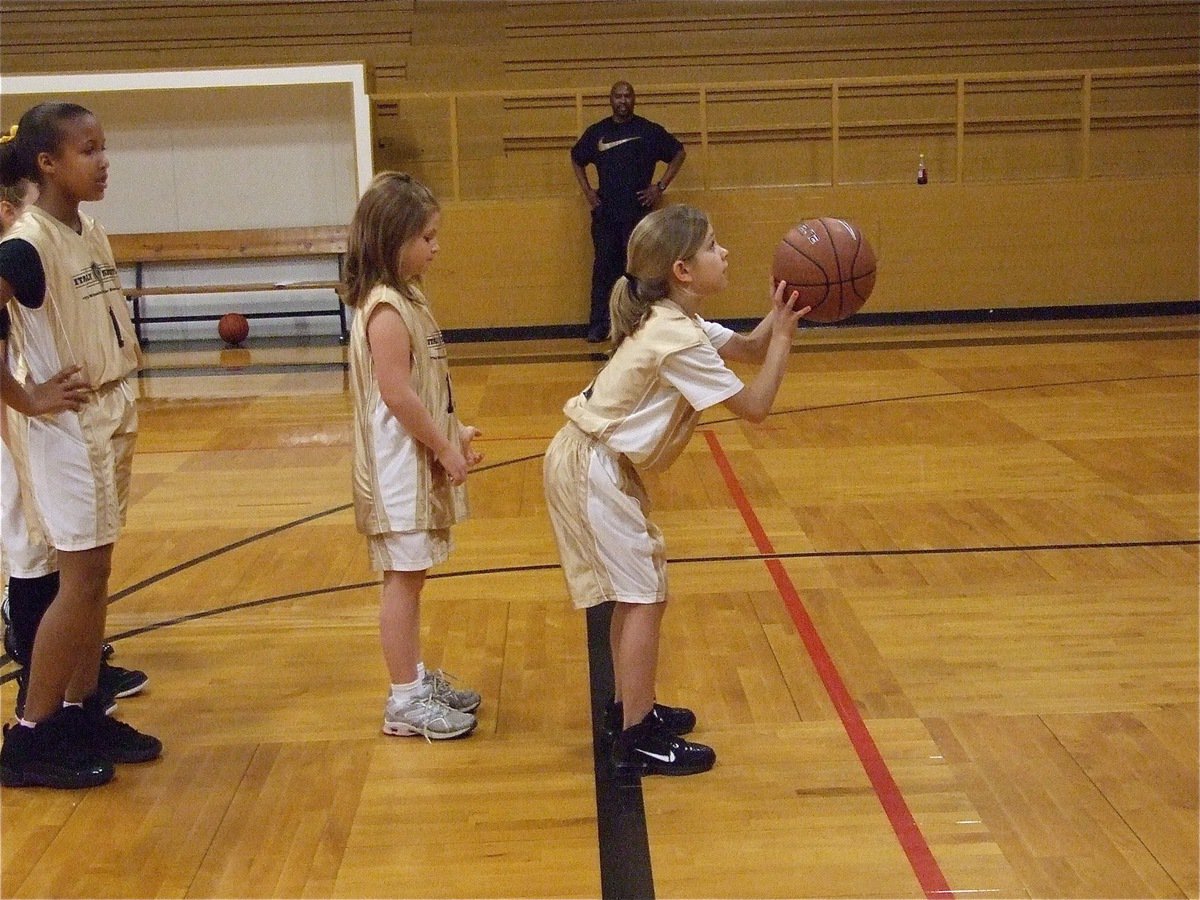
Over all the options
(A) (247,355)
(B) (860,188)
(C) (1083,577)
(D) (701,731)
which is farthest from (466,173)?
(D) (701,731)

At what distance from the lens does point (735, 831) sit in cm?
265

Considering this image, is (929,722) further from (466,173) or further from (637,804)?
(466,173)

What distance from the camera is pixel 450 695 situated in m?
3.30

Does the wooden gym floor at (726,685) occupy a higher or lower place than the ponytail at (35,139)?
lower

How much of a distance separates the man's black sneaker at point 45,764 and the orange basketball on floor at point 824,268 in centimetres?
198

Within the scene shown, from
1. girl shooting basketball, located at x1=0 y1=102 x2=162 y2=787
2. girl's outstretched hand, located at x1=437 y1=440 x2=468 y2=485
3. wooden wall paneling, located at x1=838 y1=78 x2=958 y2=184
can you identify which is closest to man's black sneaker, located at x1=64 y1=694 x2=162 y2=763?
girl shooting basketball, located at x1=0 y1=102 x2=162 y2=787

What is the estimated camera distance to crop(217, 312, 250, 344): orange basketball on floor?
10844 mm

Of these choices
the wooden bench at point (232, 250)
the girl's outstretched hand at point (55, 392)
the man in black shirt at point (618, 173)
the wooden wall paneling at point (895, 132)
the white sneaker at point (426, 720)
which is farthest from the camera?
the wooden wall paneling at point (895, 132)

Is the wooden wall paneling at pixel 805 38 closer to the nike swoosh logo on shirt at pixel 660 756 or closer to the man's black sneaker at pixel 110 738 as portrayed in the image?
the man's black sneaker at pixel 110 738

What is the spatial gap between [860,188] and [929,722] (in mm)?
8370

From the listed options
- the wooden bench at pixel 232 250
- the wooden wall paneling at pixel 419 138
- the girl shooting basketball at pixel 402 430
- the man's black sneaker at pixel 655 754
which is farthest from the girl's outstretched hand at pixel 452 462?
the wooden wall paneling at pixel 419 138

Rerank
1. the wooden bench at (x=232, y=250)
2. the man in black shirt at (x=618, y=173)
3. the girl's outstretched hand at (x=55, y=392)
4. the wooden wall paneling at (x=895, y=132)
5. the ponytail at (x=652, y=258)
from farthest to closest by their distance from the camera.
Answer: the wooden wall paneling at (x=895, y=132) < the wooden bench at (x=232, y=250) < the man in black shirt at (x=618, y=173) < the ponytail at (x=652, y=258) < the girl's outstretched hand at (x=55, y=392)

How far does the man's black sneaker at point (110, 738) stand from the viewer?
9.96ft

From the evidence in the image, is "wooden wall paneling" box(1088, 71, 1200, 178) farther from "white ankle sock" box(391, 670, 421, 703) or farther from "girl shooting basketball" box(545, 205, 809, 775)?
"white ankle sock" box(391, 670, 421, 703)
